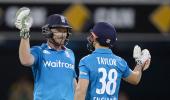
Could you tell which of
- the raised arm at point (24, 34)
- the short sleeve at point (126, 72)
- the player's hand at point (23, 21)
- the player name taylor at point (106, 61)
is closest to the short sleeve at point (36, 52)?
the raised arm at point (24, 34)

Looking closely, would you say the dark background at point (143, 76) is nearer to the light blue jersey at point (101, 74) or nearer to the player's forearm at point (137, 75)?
the player's forearm at point (137, 75)

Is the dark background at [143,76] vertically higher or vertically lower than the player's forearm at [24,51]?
lower

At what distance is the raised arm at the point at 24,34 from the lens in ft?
27.4

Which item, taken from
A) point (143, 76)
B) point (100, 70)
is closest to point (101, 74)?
point (100, 70)

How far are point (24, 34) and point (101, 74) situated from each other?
0.88 metres

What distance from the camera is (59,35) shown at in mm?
8797

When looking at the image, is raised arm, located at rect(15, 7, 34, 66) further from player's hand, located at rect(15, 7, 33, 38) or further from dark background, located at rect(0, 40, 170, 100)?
dark background, located at rect(0, 40, 170, 100)

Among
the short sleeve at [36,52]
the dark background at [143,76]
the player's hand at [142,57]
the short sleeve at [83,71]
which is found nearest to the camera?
the short sleeve at [83,71]

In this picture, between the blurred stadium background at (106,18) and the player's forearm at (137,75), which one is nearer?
the player's forearm at (137,75)

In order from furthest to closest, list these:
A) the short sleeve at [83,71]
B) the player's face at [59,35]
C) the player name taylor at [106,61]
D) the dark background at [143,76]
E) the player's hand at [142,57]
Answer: the dark background at [143,76] → the player's hand at [142,57] → the player's face at [59,35] → the player name taylor at [106,61] → the short sleeve at [83,71]

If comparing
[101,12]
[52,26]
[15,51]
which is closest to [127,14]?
[101,12]

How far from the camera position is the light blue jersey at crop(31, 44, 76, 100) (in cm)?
868

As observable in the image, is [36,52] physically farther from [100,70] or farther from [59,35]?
[100,70]

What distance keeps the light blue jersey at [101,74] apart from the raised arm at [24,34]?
561mm
